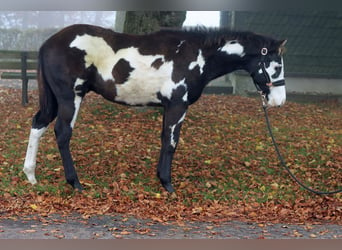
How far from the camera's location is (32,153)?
6.59 meters

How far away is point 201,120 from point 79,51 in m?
4.75

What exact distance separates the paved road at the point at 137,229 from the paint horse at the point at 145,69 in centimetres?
117

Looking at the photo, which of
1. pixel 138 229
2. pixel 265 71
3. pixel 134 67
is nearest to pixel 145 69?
pixel 134 67

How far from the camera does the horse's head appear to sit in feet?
21.2

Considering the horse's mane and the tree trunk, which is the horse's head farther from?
the tree trunk

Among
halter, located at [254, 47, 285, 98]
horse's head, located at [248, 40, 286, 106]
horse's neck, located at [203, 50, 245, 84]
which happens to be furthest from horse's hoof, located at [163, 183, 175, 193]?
halter, located at [254, 47, 285, 98]

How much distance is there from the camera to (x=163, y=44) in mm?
6438

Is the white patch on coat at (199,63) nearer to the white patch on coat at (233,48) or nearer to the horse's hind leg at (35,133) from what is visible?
the white patch on coat at (233,48)

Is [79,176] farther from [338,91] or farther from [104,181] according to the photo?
[338,91]

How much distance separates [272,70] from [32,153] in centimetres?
319

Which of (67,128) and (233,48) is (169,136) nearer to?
(67,128)

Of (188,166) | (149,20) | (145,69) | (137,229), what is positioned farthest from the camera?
(149,20)

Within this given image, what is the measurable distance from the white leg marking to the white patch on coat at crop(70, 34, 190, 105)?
1.07m

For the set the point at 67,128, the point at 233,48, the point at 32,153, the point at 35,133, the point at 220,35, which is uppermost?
the point at 220,35
